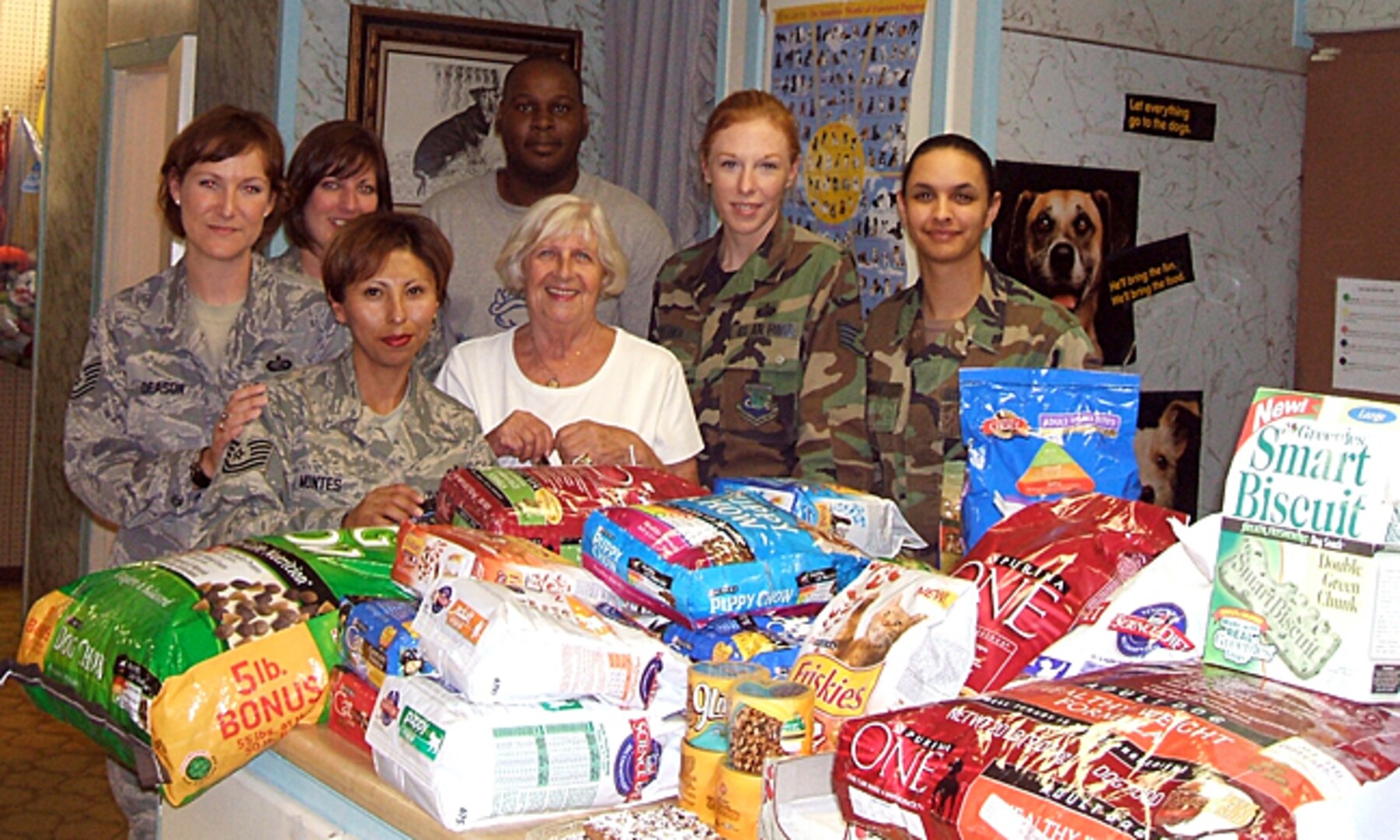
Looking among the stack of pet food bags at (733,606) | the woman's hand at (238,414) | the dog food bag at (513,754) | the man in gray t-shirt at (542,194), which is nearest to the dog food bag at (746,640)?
the stack of pet food bags at (733,606)

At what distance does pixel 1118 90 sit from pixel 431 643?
2688mm

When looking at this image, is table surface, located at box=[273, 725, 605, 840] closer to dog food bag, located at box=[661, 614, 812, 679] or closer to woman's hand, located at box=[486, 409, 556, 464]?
dog food bag, located at box=[661, 614, 812, 679]

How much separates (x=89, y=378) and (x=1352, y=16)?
126 inches

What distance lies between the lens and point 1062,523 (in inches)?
62.8

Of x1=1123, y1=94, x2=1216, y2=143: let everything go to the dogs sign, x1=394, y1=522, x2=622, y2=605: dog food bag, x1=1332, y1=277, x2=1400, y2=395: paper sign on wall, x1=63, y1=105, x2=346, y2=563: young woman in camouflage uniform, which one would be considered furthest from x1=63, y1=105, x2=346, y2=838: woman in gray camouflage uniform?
x1=1332, y1=277, x2=1400, y2=395: paper sign on wall

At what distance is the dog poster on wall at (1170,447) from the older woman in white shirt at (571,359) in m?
Answer: 1.54

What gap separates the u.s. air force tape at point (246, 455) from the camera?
223cm

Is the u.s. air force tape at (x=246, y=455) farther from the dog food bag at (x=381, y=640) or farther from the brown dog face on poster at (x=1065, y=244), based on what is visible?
the brown dog face on poster at (x=1065, y=244)

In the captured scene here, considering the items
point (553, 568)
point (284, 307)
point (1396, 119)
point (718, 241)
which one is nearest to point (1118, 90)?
point (1396, 119)

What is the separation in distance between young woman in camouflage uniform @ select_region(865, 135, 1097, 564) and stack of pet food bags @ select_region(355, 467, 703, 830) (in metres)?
1.10

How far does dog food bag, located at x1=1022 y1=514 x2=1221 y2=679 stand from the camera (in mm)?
1360

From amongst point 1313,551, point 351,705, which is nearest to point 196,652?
point 351,705

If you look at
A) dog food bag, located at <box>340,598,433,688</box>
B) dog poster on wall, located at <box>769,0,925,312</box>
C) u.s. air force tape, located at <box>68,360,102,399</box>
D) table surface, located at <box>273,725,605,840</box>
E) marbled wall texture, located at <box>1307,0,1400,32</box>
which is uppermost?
marbled wall texture, located at <box>1307,0,1400,32</box>

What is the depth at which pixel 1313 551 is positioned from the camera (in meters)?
1.25
